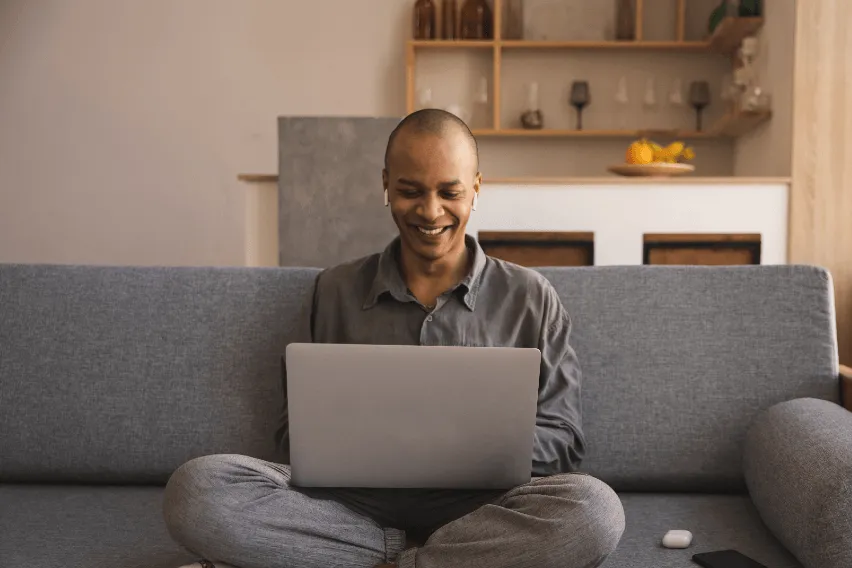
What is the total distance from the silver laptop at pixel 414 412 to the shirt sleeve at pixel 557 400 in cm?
18

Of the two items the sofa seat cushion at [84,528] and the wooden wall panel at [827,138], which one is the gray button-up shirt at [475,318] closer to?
the sofa seat cushion at [84,528]

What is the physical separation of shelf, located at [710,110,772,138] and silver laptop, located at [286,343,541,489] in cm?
325

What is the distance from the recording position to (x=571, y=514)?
1.23 meters

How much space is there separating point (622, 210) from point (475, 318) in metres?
1.98

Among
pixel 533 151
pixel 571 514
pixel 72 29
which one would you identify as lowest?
pixel 571 514

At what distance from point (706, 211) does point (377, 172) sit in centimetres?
A: 126

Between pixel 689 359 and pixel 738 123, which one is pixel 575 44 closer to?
pixel 738 123

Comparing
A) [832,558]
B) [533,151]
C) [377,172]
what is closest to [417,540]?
[832,558]

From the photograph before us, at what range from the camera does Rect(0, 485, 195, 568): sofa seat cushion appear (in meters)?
1.32

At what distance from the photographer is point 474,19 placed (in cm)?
489

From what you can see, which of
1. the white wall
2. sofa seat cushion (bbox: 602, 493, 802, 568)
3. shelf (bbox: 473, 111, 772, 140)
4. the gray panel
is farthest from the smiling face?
the white wall

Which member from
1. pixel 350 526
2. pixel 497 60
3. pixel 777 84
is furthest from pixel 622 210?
pixel 350 526

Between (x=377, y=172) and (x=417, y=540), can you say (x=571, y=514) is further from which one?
(x=377, y=172)

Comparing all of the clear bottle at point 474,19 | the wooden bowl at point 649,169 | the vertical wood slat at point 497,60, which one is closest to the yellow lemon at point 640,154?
the wooden bowl at point 649,169
